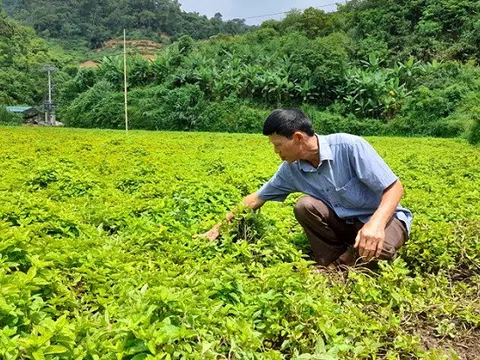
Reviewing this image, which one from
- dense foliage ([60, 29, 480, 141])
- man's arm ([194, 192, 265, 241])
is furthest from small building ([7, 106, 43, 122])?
man's arm ([194, 192, 265, 241])

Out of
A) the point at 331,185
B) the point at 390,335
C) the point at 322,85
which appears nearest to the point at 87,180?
the point at 331,185

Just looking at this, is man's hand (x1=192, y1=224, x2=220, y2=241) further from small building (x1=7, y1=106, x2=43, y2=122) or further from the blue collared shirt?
small building (x1=7, y1=106, x2=43, y2=122)

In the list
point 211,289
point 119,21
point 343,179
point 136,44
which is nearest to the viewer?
point 211,289

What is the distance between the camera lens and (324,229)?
12.3 ft

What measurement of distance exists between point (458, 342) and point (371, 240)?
2.54 ft

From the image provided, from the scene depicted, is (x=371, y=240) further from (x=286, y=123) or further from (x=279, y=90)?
(x=279, y=90)

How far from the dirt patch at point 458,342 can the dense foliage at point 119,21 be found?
6527 cm

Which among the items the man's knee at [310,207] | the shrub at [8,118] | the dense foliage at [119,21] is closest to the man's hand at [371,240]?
the man's knee at [310,207]

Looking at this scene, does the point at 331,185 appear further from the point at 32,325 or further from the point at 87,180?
the point at 87,180

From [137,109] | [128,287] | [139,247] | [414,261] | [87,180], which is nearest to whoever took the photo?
[128,287]

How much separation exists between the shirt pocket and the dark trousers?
0.61 ft

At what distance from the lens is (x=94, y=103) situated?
2862 cm

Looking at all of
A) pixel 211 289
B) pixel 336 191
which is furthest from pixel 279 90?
pixel 211 289

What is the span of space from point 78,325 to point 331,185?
219cm
